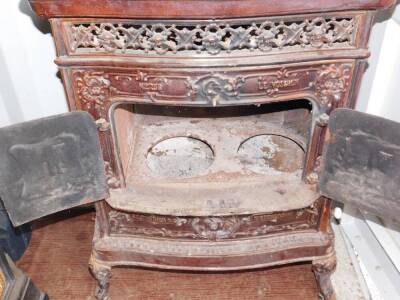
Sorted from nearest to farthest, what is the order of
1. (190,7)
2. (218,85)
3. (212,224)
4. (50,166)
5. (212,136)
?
1. (190,7)
2. (218,85)
3. (50,166)
4. (212,224)
5. (212,136)

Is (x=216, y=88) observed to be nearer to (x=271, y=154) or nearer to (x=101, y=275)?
(x=271, y=154)

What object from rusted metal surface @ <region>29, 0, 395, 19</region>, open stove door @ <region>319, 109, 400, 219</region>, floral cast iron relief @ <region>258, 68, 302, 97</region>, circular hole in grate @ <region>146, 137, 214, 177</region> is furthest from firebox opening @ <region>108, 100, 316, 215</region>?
rusted metal surface @ <region>29, 0, 395, 19</region>

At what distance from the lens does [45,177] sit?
3.78ft

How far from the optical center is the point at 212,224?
Result: 1305 mm

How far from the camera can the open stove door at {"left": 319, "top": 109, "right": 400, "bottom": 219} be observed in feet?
3.38

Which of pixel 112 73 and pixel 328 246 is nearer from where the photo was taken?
pixel 112 73

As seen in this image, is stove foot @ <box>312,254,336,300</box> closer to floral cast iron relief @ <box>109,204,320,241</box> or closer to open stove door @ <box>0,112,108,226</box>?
floral cast iron relief @ <box>109,204,320,241</box>

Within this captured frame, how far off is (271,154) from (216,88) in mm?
570

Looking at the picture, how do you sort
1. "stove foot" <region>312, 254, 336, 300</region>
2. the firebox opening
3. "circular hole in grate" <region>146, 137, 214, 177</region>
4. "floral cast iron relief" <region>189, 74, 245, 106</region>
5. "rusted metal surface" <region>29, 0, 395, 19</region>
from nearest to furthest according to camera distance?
"rusted metal surface" <region>29, 0, 395, 19</region>
"floral cast iron relief" <region>189, 74, 245, 106</region>
the firebox opening
"stove foot" <region>312, 254, 336, 300</region>
"circular hole in grate" <region>146, 137, 214, 177</region>

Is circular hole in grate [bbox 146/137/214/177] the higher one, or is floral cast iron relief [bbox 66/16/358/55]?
floral cast iron relief [bbox 66/16/358/55]

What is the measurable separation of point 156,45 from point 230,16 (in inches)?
6.7

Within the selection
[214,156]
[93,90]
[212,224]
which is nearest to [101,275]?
[212,224]

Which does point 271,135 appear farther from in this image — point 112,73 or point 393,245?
point 112,73

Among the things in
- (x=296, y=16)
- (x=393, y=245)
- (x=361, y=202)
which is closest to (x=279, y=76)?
(x=296, y=16)
